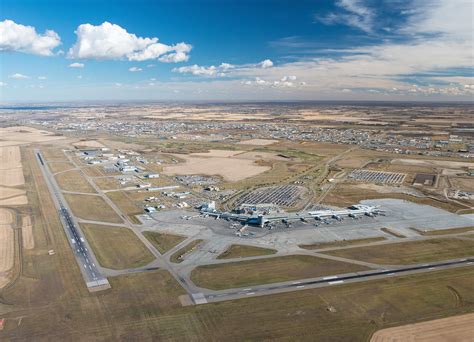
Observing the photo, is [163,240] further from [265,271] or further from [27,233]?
[27,233]

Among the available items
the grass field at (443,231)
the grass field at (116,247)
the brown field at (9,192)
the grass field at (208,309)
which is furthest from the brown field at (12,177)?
the grass field at (443,231)

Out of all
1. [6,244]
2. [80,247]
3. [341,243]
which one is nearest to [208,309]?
[80,247]

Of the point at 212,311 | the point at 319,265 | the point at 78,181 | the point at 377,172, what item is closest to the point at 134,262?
the point at 212,311

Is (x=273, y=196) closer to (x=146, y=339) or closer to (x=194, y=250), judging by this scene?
(x=194, y=250)

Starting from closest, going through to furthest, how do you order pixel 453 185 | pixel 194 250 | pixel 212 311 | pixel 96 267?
pixel 212 311, pixel 96 267, pixel 194 250, pixel 453 185

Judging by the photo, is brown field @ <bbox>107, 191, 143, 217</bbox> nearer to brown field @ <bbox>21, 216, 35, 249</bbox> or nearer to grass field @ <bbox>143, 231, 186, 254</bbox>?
grass field @ <bbox>143, 231, 186, 254</bbox>

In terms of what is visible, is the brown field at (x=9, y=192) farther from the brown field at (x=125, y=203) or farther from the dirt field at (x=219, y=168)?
the dirt field at (x=219, y=168)
